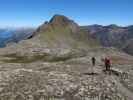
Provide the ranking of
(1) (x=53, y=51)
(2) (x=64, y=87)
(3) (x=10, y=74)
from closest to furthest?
(2) (x=64, y=87)
(3) (x=10, y=74)
(1) (x=53, y=51)

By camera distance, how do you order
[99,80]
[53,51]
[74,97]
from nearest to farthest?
[74,97]
[99,80]
[53,51]

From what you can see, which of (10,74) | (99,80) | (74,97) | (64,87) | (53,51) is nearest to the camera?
(74,97)

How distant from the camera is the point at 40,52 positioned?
12375cm

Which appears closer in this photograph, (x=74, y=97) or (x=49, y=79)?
(x=74, y=97)

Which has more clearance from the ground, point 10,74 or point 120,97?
point 10,74

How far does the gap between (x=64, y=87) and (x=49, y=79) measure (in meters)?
3.42

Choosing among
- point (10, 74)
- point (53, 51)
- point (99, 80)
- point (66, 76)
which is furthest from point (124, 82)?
point (53, 51)

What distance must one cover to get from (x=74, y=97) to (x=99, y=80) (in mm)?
5917

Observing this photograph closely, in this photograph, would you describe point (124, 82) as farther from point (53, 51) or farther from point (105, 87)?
point (53, 51)

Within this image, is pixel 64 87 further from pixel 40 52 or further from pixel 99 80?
pixel 40 52

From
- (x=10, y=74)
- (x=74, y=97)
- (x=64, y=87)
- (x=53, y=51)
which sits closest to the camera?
(x=74, y=97)

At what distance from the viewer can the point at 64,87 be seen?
3106 cm

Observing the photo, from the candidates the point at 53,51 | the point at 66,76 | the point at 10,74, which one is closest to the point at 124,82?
the point at 66,76

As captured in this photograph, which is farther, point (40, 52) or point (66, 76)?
point (40, 52)
